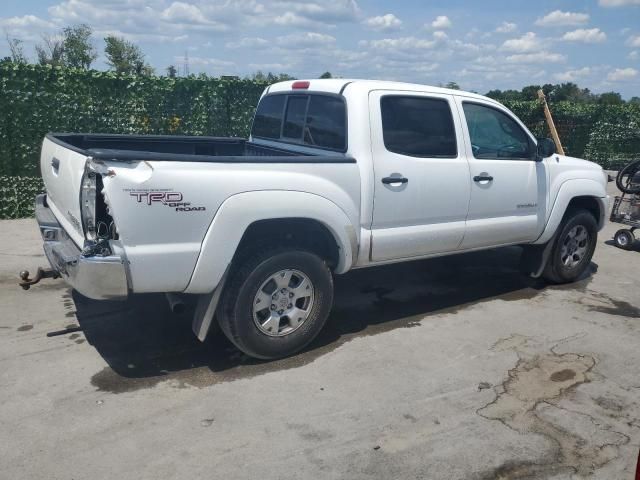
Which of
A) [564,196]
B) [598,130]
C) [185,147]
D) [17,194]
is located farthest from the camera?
[598,130]

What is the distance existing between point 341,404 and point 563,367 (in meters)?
1.89

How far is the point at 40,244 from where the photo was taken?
746 cm

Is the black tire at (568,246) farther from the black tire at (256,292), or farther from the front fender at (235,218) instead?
the front fender at (235,218)

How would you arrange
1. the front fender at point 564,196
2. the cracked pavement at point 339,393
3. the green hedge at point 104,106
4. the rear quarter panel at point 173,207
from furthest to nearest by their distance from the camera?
the green hedge at point 104,106
the front fender at point 564,196
the rear quarter panel at point 173,207
the cracked pavement at point 339,393

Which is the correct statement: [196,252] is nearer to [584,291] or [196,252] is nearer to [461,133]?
[461,133]

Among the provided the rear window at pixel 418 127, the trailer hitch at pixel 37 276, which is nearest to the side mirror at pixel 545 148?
the rear window at pixel 418 127

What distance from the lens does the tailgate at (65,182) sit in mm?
3857

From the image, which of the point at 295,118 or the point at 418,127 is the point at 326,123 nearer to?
the point at 295,118

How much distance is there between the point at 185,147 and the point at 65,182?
75.2 inches

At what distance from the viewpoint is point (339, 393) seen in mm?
4027

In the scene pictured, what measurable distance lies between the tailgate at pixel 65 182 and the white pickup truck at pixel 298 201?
0.07 feet

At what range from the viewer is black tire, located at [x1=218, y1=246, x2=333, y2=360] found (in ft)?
13.7

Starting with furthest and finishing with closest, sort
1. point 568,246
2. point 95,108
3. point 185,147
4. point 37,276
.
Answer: point 95,108, point 568,246, point 185,147, point 37,276

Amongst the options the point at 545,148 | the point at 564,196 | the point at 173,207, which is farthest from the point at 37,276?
the point at 564,196
